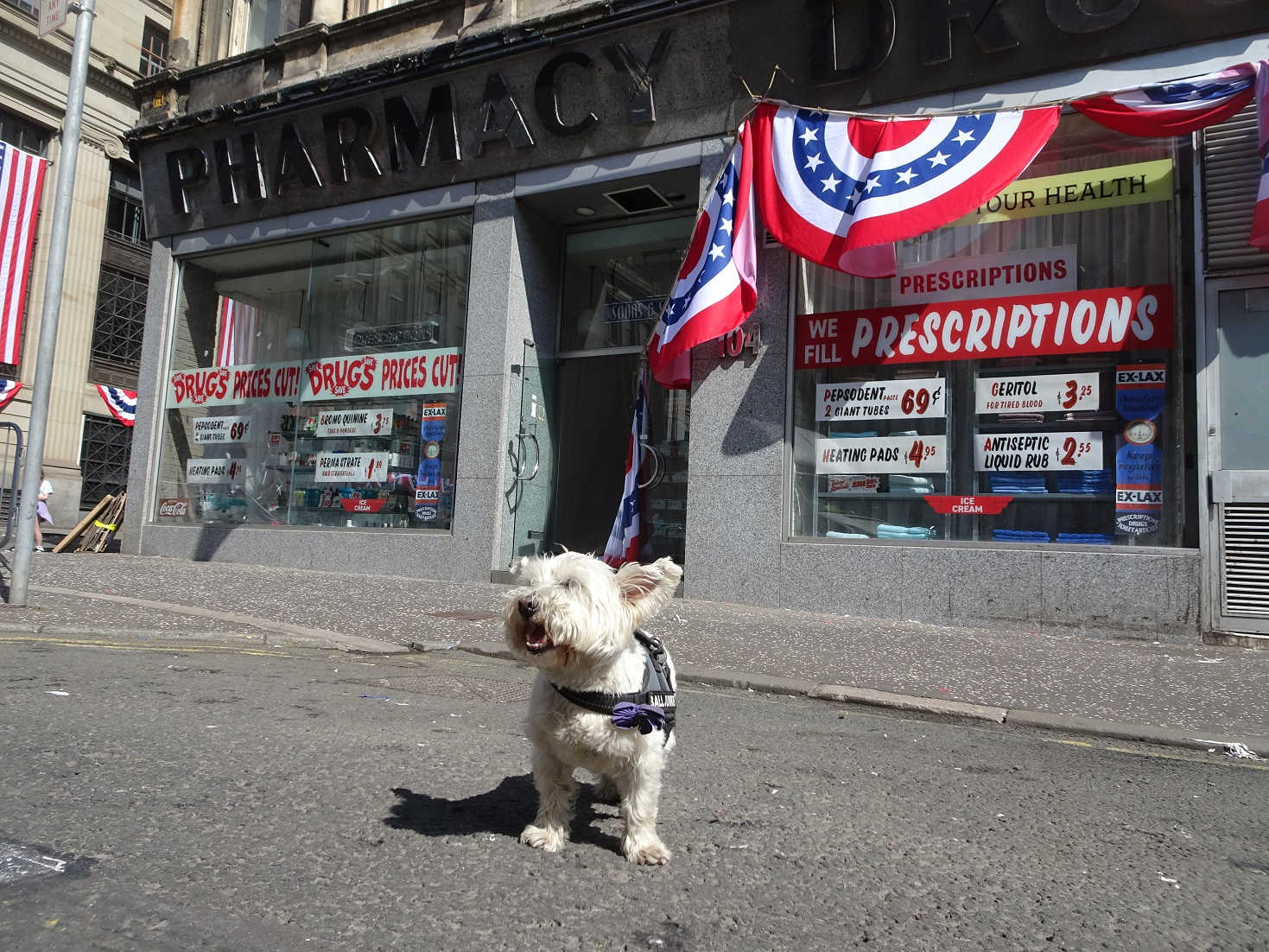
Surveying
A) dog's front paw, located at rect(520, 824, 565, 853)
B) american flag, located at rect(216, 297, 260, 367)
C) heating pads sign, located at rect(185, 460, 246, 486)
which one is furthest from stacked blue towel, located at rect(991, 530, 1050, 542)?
american flag, located at rect(216, 297, 260, 367)

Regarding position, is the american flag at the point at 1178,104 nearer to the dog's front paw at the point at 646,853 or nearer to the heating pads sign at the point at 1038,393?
the heating pads sign at the point at 1038,393

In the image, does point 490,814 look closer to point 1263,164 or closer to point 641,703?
point 641,703

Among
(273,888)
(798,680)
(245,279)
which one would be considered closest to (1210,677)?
(798,680)

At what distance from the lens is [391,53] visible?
13.5m

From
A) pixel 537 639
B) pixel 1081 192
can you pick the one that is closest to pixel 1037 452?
pixel 1081 192

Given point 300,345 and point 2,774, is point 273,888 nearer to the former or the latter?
point 2,774

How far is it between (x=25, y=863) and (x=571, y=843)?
63.7 inches

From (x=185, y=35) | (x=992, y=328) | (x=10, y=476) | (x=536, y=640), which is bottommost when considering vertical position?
(x=536, y=640)

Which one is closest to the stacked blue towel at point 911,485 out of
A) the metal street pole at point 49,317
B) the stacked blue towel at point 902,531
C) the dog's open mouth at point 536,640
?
the stacked blue towel at point 902,531

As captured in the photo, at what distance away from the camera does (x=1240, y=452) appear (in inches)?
337

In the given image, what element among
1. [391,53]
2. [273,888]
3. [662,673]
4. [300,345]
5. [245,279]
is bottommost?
[273,888]

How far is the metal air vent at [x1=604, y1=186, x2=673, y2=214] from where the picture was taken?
1226 cm

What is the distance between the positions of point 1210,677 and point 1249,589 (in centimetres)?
184

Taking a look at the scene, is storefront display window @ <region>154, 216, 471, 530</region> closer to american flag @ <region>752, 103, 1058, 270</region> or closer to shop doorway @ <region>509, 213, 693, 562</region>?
shop doorway @ <region>509, 213, 693, 562</region>
